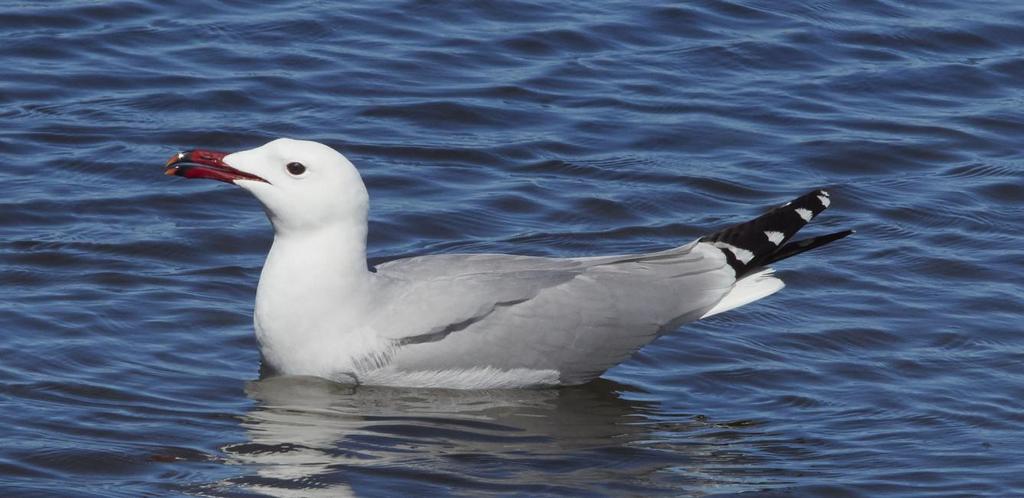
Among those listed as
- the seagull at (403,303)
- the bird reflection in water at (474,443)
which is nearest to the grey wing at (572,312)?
the seagull at (403,303)

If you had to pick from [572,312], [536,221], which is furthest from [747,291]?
[536,221]

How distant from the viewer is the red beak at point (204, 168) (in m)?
7.43

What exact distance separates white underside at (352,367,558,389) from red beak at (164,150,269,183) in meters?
0.93

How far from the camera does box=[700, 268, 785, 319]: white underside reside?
27.1 ft

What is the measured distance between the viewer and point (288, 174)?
7473 millimetres

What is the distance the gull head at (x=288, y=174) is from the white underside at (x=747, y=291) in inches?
69.6

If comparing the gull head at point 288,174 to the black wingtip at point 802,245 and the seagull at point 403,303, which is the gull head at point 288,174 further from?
the black wingtip at point 802,245

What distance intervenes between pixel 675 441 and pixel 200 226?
10.6ft

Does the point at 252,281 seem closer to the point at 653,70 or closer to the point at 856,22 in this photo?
the point at 653,70

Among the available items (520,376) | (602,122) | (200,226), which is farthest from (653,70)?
(520,376)

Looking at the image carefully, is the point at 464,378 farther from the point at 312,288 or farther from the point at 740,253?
the point at 740,253

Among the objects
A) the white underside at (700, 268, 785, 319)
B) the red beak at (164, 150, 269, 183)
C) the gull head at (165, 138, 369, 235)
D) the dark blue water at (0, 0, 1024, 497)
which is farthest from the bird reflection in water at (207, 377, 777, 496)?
the red beak at (164, 150, 269, 183)

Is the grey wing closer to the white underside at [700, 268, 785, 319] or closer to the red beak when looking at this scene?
the white underside at [700, 268, 785, 319]

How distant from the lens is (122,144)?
1066 centimetres
